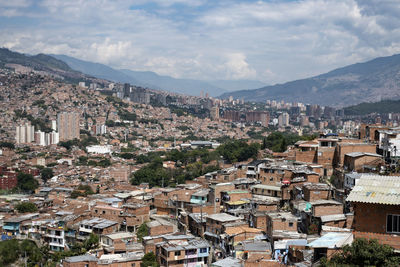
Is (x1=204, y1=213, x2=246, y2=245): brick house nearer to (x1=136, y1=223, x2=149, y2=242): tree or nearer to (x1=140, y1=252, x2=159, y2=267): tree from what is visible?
(x1=140, y1=252, x2=159, y2=267): tree

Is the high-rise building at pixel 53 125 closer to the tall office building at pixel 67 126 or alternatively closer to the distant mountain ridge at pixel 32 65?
the tall office building at pixel 67 126

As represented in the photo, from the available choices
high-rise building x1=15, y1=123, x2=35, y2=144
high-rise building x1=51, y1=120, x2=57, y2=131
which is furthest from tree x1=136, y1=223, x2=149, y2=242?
high-rise building x1=51, y1=120, x2=57, y2=131

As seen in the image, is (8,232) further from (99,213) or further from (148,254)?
(148,254)

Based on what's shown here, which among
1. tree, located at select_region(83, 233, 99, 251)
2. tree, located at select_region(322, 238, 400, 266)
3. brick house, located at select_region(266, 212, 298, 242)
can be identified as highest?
tree, located at select_region(322, 238, 400, 266)

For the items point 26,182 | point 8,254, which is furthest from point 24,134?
point 8,254

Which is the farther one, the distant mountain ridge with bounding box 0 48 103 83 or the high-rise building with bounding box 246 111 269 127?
the distant mountain ridge with bounding box 0 48 103 83
